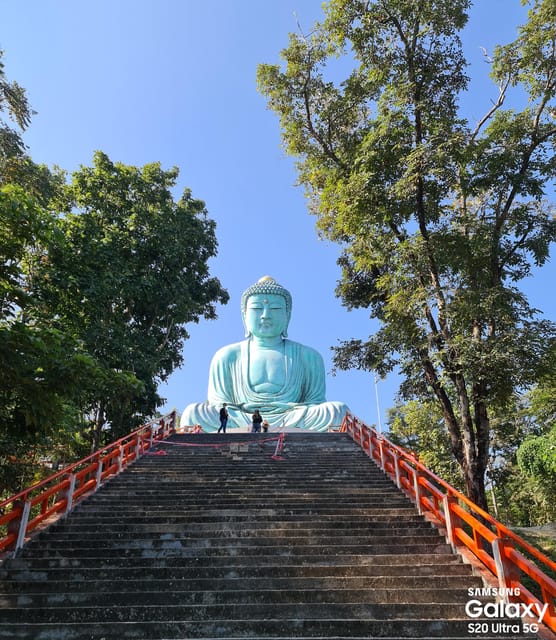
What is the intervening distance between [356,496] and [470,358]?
263 cm

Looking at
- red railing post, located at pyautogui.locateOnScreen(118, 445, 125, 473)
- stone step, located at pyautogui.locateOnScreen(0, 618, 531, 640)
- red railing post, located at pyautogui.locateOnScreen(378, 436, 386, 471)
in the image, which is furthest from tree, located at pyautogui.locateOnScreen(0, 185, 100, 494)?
red railing post, located at pyautogui.locateOnScreen(378, 436, 386, 471)

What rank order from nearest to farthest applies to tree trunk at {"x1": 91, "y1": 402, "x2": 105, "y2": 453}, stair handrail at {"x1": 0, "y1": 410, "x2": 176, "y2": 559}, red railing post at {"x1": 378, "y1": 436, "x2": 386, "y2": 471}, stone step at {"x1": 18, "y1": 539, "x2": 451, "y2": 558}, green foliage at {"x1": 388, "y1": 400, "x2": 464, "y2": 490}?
stone step at {"x1": 18, "y1": 539, "x2": 451, "y2": 558}, stair handrail at {"x1": 0, "y1": 410, "x2": 176, "y2": 559}, red railing post at {"x1": 378, "y1": 436, "x2": 386, "y2": 471}, tree trunk at {"x1": 91, "y1": 402, "x2": 105, "y2": 453}, green foliage at {"x1": 388, "y1": 400, "x2": 464, "y2": 490}

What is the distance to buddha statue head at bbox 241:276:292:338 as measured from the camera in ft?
54.3

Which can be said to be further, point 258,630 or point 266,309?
point 266,309

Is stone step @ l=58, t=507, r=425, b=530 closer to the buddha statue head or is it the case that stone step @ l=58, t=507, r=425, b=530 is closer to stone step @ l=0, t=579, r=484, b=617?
stone step @ l=0, t=579, r=484, b=617

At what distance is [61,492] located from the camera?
6.45 meters

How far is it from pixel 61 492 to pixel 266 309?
10.8 meters

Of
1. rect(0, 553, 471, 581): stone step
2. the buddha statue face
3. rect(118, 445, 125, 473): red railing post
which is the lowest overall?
rect(0, 553, 471, 581): stone step

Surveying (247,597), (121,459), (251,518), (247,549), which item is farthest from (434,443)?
(247,597)

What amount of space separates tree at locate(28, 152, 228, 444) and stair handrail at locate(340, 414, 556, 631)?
5867mm

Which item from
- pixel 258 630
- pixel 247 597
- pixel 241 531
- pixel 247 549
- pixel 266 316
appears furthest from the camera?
pixel 266 316

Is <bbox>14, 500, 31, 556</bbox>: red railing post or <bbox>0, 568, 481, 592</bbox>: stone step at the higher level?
<bbox>14, 500, 31, 556</bbox>: red railing post

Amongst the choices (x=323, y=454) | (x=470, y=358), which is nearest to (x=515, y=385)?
(x=470, y=358)

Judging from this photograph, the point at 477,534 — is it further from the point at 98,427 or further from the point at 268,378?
the point at 268,378
